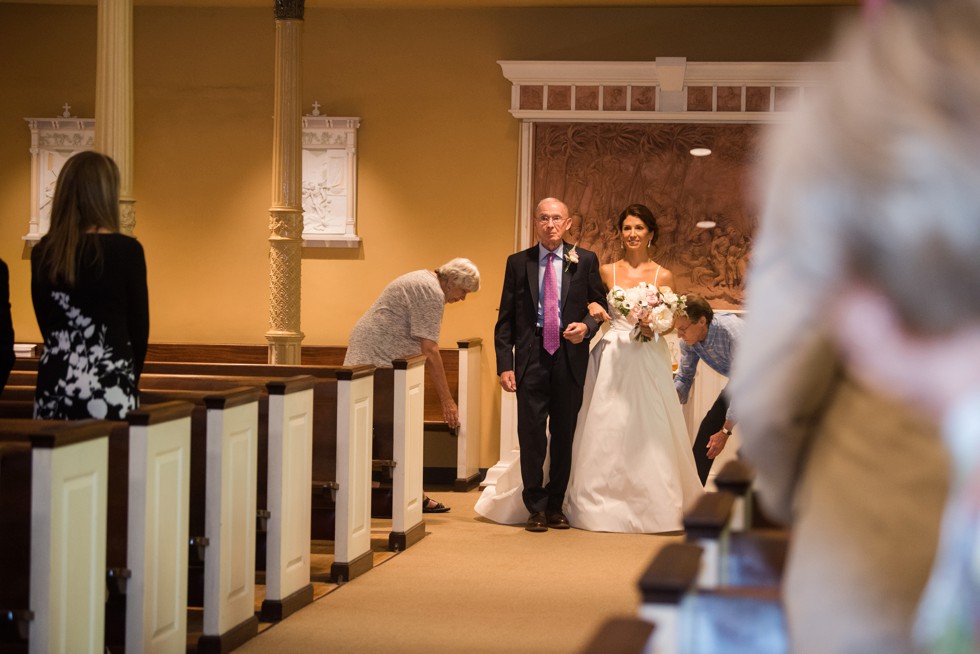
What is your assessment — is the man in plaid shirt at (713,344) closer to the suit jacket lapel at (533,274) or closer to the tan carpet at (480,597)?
the tan carpet at (480,597)

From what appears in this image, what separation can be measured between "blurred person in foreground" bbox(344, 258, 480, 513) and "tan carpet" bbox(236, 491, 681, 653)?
114 cm

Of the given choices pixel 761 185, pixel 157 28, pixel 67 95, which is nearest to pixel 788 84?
pixel 157 28

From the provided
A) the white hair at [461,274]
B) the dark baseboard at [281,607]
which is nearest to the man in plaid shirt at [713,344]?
the white hair at [461,274]

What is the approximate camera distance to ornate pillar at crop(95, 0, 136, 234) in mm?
6418

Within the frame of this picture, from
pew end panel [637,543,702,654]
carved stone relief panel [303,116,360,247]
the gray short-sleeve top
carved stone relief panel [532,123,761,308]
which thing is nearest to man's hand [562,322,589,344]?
the gray short-sleeve top

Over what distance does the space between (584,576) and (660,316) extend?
6.12ft

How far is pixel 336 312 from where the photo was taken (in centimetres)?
1014

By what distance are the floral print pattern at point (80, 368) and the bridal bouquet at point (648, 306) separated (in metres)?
3.78

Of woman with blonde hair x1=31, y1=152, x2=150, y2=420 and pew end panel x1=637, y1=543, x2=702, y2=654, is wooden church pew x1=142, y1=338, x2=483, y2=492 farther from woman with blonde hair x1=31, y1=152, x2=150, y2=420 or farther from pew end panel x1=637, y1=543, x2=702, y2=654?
pew end panel x1=637, y1=543, x2=702, y2=654

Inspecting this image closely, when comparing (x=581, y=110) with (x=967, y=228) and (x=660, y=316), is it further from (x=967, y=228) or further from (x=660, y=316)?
(x=967, y=228)

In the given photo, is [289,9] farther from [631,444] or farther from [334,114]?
[631,444]

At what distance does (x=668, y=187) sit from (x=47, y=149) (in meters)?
5.28

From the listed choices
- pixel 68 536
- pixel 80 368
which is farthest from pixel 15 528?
pixel 80 368

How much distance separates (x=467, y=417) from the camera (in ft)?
30.4
